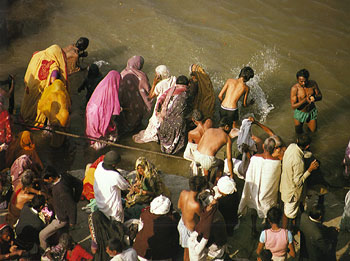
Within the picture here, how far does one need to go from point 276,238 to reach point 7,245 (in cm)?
298

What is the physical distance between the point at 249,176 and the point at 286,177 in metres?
0.46

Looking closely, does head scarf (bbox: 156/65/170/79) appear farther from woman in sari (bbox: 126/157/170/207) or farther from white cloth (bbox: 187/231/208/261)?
white cloth (bbox: 187/231/208/261)

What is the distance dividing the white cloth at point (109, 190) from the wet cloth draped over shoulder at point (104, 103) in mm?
1886

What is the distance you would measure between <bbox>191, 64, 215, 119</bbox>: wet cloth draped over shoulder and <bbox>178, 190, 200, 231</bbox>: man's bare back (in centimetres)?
272

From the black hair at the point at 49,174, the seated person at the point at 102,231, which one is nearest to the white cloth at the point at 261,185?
the seated person at the point at 102,231

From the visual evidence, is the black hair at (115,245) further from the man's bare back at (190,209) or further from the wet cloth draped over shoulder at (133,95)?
the wet cloth draped over shoulder at (133,95)

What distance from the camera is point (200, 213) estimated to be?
579 centimetres

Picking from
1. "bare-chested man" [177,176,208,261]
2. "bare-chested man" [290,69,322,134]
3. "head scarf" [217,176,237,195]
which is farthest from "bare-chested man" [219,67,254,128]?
"bare-chested man" [177,176,208,261]

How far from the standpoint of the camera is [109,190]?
6016mm

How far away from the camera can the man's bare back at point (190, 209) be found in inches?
228

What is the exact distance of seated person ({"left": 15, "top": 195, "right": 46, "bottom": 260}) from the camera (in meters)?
5.75

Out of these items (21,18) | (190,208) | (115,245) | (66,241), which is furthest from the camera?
(21,18)

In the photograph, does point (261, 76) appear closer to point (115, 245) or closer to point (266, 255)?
point (266, 255)

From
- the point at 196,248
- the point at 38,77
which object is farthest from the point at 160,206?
the point at 38,77
